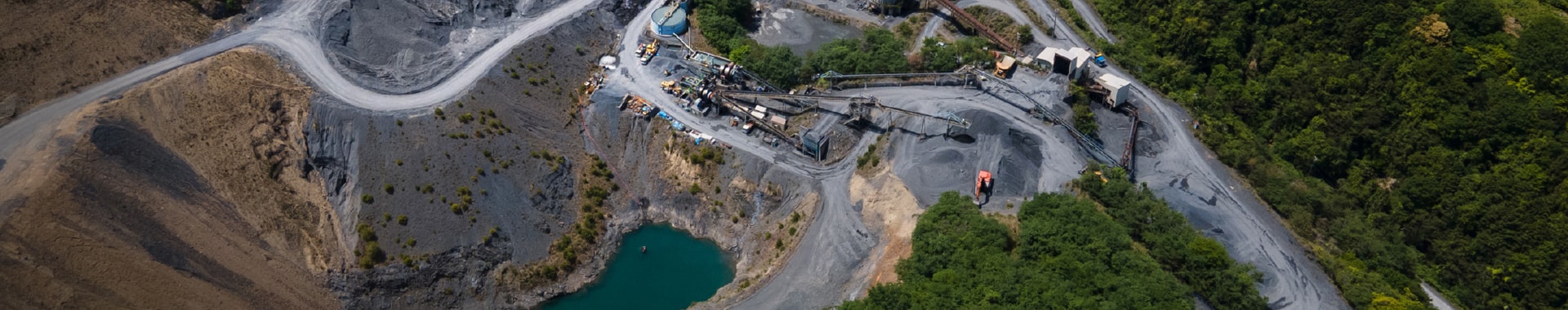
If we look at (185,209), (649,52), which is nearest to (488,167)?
(649,52)

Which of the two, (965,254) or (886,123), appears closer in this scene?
(965,254)

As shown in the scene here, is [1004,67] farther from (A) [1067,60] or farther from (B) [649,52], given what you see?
(B) [649,52]

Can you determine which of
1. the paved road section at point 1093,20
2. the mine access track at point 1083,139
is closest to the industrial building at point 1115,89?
the mine access track at point 1083,139

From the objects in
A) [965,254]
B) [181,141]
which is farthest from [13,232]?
[965,254]

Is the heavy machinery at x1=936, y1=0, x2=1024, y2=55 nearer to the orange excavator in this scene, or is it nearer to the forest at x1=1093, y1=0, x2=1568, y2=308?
the forest at x1=1093, y1=0, x2=1568, y2=308

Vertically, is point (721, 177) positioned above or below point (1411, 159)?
below

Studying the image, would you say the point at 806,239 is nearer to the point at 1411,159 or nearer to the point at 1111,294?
the point at 1111,294
